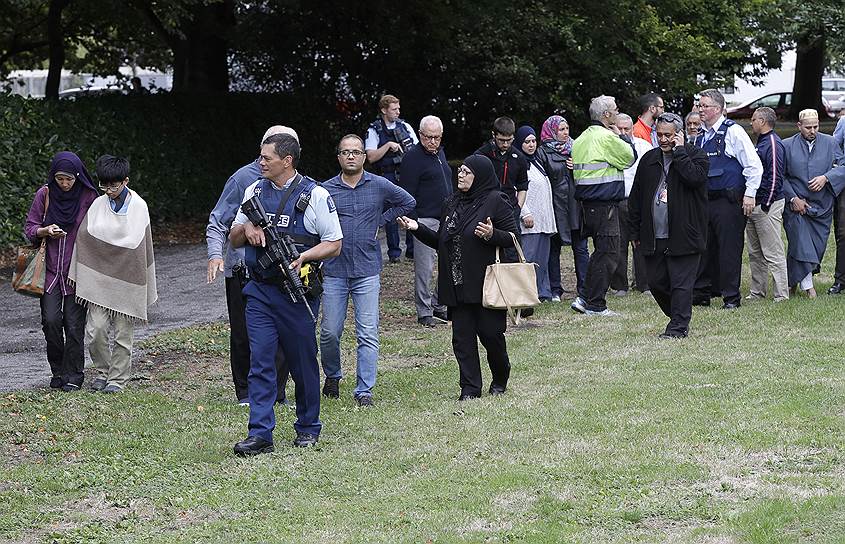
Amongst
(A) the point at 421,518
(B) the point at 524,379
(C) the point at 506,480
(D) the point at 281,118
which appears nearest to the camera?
(A) the point at 421,518

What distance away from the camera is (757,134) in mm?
13016

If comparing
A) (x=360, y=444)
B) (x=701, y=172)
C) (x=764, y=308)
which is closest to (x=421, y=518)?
(x=360, y=444)

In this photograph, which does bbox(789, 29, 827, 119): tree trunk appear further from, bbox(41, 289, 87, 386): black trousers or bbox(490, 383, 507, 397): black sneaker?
bbox(41, 289, 87, 386): black trousers

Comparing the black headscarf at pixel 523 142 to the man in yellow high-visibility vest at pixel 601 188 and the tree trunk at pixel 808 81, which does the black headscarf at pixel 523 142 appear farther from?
the tree trunk at pixel 808 81

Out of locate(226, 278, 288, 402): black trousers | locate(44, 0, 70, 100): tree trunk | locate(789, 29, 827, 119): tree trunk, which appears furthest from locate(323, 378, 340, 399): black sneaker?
locate(789, 29, 827, 119): tree trunk

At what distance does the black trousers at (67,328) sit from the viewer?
10000mm

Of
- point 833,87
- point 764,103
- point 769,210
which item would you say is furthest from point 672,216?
point 833,87

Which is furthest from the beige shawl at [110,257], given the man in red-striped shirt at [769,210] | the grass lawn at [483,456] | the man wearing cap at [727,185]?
the man in red-striped shirt at [769,210]

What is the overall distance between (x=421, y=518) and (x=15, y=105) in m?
13.1

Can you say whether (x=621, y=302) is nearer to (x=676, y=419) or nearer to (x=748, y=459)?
(x=676, y=419)

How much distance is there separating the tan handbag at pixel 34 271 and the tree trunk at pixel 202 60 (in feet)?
47.7

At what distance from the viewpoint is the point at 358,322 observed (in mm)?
9219

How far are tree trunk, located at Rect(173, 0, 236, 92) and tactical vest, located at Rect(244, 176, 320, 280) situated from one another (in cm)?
1707

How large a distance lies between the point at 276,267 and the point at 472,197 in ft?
6.44
